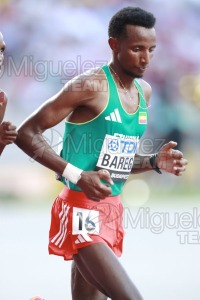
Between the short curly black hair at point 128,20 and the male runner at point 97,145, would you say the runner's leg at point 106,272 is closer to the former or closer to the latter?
the male runner at point 97,145

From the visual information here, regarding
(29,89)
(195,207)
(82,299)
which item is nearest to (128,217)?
(195,207)

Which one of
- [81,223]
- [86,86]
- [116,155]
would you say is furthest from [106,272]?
[86,86]

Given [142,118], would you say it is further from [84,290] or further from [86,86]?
[84,290]

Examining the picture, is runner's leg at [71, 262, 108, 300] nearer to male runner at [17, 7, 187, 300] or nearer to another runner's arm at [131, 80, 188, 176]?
male runner at [17, 7, 187, 300]

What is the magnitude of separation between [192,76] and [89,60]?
103cm

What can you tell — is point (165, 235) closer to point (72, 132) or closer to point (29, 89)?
point (29, 89)

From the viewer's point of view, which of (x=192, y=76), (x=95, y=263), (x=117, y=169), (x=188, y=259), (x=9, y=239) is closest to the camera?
(x=95, y=263)

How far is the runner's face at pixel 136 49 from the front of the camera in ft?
11.1

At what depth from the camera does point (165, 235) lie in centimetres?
633

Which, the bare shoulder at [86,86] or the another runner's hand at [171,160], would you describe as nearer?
the bare shoulder at [86,86]

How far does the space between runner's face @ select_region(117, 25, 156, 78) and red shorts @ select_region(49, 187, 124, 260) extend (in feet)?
1.87

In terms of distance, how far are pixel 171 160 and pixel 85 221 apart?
46 cm

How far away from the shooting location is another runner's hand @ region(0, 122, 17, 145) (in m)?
2.97

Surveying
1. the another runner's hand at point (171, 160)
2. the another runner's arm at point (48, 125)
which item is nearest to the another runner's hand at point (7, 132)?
the another runner's arm at point (48, 125)
